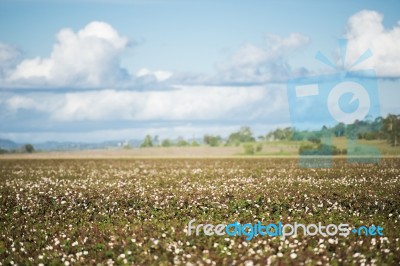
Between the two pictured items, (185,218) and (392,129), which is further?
(392,129)

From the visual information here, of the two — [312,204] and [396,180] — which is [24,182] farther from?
[396,180]

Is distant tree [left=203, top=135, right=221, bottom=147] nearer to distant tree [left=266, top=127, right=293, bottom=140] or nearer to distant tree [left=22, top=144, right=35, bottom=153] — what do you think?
distant tree [left=266, top=127, right=293, bottom=140]

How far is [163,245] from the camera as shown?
42.1 ft

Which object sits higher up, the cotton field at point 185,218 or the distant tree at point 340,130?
the distant tree at point 340,130

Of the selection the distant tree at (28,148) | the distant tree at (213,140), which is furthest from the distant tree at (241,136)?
the distant tree at (28,148)

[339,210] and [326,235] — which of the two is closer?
[326,235]

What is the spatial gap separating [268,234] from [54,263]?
5.62 meters

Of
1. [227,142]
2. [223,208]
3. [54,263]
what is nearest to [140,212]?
[223,208]

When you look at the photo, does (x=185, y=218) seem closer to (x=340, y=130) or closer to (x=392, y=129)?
(x=340, y=130)

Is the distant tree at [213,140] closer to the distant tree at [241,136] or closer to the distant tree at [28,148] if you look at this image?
the distant tree at [241,136]

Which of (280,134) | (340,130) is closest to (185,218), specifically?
(340,130)

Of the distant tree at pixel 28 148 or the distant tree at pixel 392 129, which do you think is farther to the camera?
the distant tree at pixel 28 148

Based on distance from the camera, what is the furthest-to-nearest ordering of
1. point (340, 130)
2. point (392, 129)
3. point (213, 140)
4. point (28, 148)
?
point (213, 140), point (28, 148), point (392, 129), point (340, 130)

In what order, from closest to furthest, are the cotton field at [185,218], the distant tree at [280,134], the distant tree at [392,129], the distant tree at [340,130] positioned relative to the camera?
the cotton field at [185,218] < the distant tree at [340,130] < the distant tree at [392,129] < the distant tree at [280,134]
